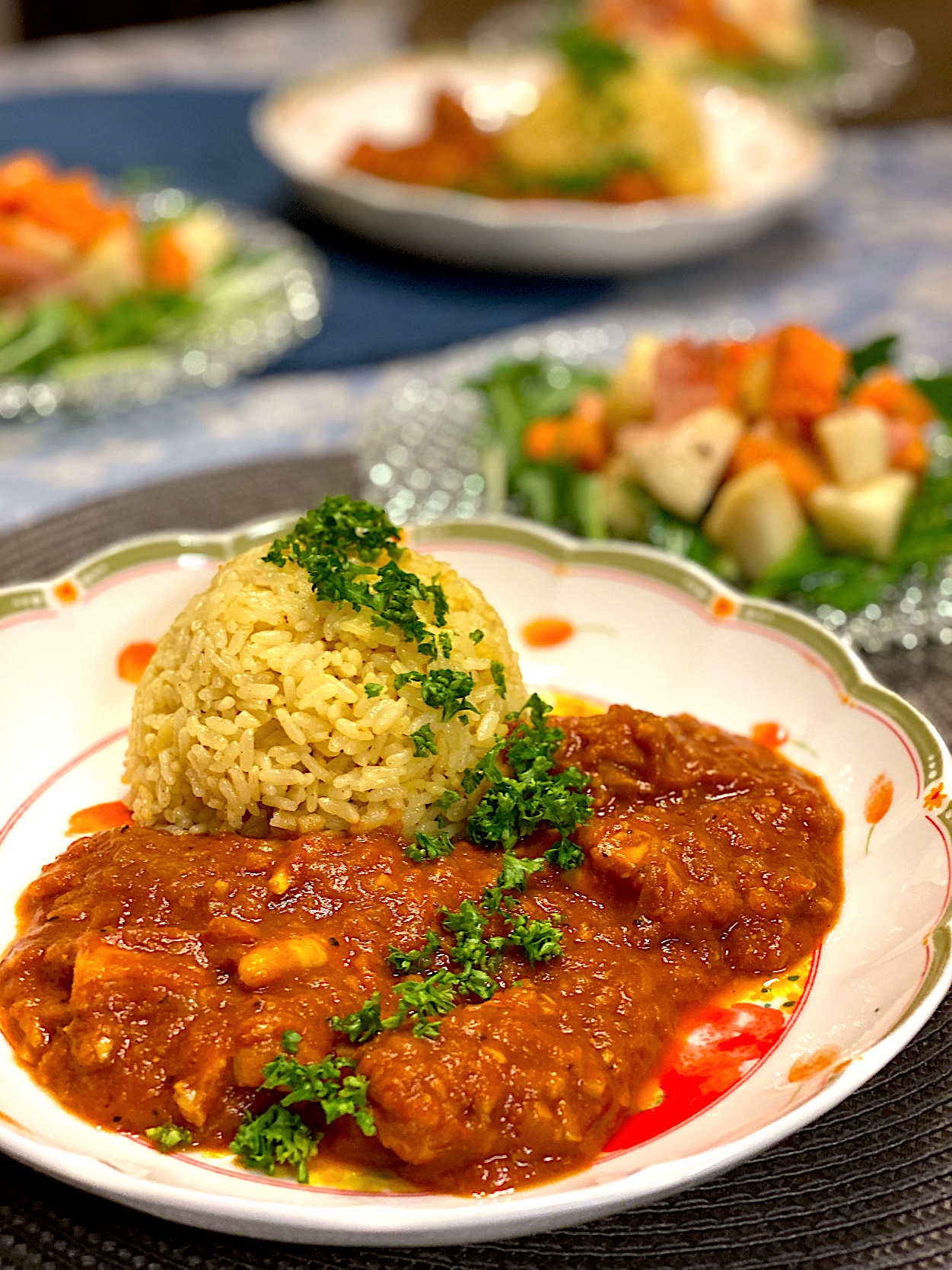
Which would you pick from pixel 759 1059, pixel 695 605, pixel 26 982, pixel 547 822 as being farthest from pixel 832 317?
pixel 26 982

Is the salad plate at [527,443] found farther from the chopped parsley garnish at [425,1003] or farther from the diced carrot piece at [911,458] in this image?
the chopped parsley garnish at [425,1003]

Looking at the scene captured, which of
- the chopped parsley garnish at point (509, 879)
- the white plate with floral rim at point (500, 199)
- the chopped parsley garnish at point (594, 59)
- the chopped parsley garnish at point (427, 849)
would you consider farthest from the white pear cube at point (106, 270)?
the chopped parsley garnish at point (509, 879)

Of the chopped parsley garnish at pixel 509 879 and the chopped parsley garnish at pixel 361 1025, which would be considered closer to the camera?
the chopped parsley garnish at pixel 361 1025

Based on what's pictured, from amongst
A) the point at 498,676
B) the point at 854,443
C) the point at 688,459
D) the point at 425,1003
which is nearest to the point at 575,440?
the point at 688,459

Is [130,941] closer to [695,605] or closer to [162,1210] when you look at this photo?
[162,1210]

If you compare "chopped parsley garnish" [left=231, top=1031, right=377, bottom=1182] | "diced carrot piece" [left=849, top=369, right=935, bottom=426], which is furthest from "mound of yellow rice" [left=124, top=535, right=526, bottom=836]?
"diced carrot piece" [left=849, top=369, right=935, bottom=426]

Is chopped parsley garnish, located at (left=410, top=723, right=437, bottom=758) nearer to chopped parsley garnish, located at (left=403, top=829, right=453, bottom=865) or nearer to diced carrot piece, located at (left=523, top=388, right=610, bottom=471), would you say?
chopped parsley garnish, located at (left=403, top=829, right=453, bottom=865)
